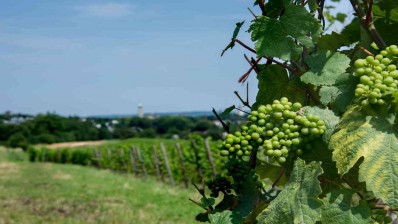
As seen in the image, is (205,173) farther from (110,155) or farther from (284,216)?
(284,216)

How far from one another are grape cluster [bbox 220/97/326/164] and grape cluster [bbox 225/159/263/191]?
0.25ft

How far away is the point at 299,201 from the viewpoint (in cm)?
128

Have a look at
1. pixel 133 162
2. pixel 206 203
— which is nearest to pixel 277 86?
pixel 206 203

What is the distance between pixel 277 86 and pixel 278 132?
0.28m

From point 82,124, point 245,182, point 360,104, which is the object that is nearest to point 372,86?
point 360,104

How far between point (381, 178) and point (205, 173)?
54.8 ft

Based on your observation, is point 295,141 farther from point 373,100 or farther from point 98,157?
point 98,157

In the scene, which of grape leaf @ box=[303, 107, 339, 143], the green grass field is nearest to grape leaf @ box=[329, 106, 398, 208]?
grape leaf @ box=[303, 107, 339, 143]

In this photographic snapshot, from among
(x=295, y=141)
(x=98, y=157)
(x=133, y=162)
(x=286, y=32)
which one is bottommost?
(x=98, y=157)

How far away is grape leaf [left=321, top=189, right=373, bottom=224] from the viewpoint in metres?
1.30

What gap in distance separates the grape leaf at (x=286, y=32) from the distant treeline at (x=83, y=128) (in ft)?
183

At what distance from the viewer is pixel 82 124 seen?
74062 mm

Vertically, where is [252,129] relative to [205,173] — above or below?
above

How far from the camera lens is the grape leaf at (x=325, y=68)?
1.44 meters
